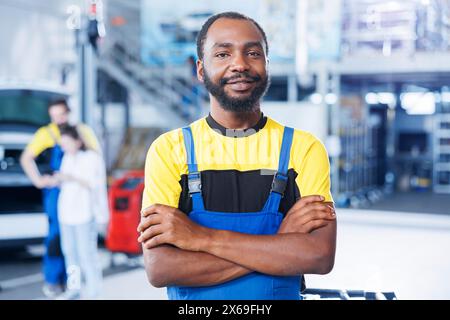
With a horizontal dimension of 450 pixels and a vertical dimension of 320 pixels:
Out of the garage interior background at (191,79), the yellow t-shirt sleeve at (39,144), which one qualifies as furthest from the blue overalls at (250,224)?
the yellow t-shirt sleeve at (39,144)

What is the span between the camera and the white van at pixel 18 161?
370cm

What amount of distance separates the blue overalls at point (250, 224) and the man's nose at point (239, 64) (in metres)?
0.21

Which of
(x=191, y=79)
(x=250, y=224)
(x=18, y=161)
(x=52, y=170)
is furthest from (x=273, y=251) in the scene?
(x=191, y=79)

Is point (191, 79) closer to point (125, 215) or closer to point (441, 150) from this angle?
point (125, 215)

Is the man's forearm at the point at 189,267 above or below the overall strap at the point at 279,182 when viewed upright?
below

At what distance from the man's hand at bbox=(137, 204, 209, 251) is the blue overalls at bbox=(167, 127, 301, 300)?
0.06 m

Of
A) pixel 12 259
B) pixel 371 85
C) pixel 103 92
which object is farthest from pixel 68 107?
pixel 371 85

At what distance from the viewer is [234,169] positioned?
160 cm

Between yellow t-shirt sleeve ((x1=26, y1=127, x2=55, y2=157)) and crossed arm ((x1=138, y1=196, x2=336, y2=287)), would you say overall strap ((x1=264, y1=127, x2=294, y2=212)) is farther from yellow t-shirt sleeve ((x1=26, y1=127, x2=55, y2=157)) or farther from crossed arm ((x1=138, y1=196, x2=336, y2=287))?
yellow t-shirt sleeve ((x1=26, y1=127, x2=55, y2=157))

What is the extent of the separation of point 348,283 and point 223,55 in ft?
6.26

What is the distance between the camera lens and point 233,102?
1.56 metres

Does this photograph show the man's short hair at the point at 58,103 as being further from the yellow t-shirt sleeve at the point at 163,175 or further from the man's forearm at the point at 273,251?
the man's forearm at the point at 273,251

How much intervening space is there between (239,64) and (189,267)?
1.70 feet
